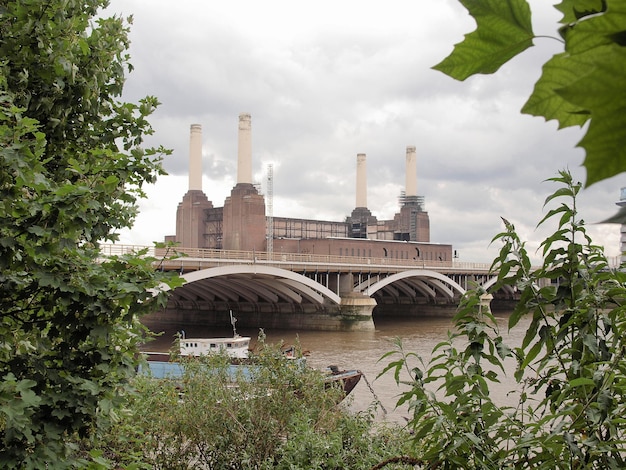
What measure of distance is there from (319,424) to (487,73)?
6918 millimetres

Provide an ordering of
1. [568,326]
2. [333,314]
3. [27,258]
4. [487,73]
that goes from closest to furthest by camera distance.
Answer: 1. [487,73]
2. [568,326]
3. [27,258]
4. [333,314]

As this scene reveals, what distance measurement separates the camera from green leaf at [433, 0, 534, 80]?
444 millimetres

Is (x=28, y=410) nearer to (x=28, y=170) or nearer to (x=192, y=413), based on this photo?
(x=28, y=170)

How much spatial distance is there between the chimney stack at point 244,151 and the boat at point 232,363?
28.4 m

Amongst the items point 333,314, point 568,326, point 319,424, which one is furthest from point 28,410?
point 333,314

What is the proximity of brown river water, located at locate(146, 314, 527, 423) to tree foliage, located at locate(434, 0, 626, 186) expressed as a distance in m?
14.6

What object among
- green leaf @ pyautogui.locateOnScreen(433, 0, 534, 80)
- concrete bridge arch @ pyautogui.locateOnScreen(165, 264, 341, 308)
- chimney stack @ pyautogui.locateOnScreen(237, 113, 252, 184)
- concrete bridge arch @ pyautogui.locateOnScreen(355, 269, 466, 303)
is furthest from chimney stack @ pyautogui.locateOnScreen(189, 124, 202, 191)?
green leaf @ pyautogui.locateOnScreen(433, 0, 534, 80)

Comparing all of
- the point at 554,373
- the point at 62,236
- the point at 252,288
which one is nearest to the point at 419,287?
the point at 252,288

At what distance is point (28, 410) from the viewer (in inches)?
137

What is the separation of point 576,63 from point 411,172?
70.8 meters

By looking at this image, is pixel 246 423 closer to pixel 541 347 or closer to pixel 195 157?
pixel 541 347

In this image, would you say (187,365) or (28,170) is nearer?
(28,170)

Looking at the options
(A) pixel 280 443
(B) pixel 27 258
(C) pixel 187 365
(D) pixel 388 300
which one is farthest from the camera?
(D) pixel 388 300

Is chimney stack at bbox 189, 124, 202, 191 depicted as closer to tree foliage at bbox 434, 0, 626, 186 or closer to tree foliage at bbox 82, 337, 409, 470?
tree foliage at bbox 82, 337, 409, 470
